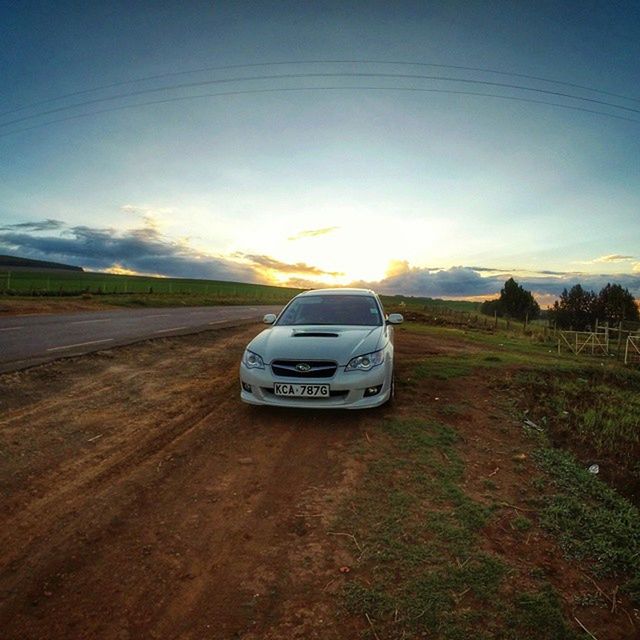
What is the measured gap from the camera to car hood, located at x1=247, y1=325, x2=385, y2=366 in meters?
5.58

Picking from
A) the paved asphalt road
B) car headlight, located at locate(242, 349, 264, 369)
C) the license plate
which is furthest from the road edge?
the license plate

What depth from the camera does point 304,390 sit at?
17.7ft

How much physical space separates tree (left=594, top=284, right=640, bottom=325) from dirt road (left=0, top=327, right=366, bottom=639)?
340ft

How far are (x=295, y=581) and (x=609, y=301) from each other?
360ft

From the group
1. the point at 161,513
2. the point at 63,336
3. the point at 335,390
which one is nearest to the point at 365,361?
the point at 335,390

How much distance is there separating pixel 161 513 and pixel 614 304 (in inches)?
4294

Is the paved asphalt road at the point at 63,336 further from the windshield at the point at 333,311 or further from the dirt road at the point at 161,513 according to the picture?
the windshield at the point at 333,311

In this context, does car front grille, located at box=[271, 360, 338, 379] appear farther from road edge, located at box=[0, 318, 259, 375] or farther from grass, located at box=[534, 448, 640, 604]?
road edge, located at box=[0, 318, 259, 375]

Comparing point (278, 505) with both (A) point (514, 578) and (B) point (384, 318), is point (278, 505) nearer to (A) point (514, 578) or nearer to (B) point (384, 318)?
(A) point (514, 578)

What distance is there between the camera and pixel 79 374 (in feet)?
24.4

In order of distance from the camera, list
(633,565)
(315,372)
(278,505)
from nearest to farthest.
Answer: (633,565)
(278,505)
(315,372)

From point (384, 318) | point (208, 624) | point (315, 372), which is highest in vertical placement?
point (384, 318)

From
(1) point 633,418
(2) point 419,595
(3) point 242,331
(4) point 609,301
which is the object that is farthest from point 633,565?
(4) point 609,301

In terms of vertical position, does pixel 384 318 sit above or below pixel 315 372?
above
